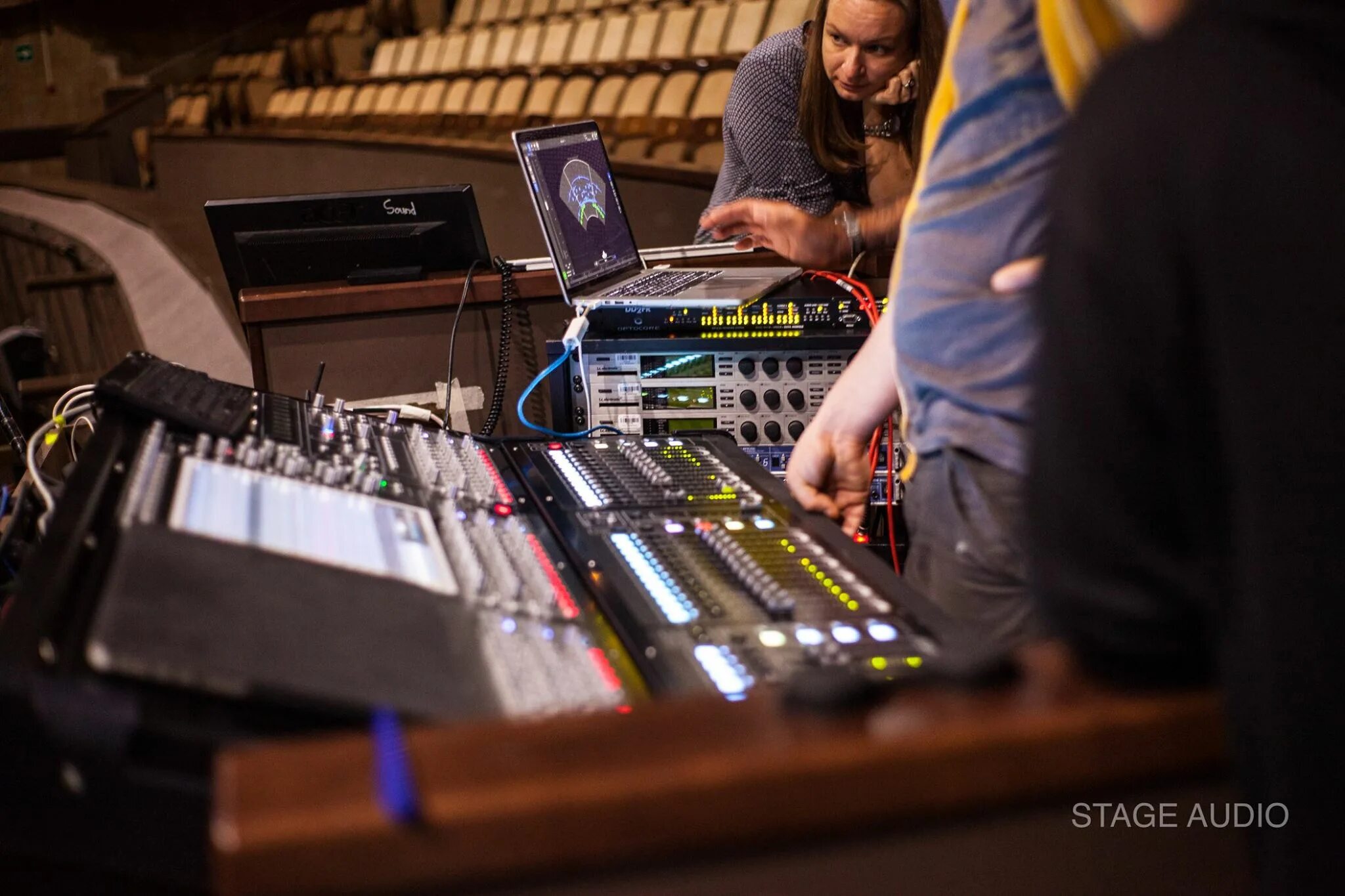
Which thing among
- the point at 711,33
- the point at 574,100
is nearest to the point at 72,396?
the point at 711,33

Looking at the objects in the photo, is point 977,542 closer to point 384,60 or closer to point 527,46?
point 527,46

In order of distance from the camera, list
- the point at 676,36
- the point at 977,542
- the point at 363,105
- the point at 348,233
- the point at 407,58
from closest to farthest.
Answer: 1. the point at 977,542
2. the point at 348,233
3. the point at 676,36
4. the point at 363,105
5. the point at 407,58

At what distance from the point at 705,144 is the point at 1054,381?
3633mm

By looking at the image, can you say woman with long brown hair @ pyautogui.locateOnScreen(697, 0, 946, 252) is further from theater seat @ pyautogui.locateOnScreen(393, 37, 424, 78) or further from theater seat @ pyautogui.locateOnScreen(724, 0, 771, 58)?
theater seat @ pyautogui.locateOnScreen(393, 37, 424, 78)

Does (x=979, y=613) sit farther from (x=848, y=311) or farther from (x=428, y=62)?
(x=428, y=62)

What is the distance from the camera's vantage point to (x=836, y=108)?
2.26 metres

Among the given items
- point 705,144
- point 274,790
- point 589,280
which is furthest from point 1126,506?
point 705,144

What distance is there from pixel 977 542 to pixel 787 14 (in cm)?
343

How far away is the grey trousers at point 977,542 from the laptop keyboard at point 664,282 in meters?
0.79

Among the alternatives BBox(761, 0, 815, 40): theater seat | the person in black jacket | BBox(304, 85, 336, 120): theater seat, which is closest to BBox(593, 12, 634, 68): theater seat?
BBox(761, 0, 815, 40): theater seat

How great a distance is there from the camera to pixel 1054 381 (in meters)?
0.54

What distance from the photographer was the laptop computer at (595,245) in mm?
1674

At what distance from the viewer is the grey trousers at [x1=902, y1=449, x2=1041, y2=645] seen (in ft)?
3.02

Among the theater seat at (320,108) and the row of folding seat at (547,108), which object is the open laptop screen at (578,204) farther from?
the theater seat at (320,108)
